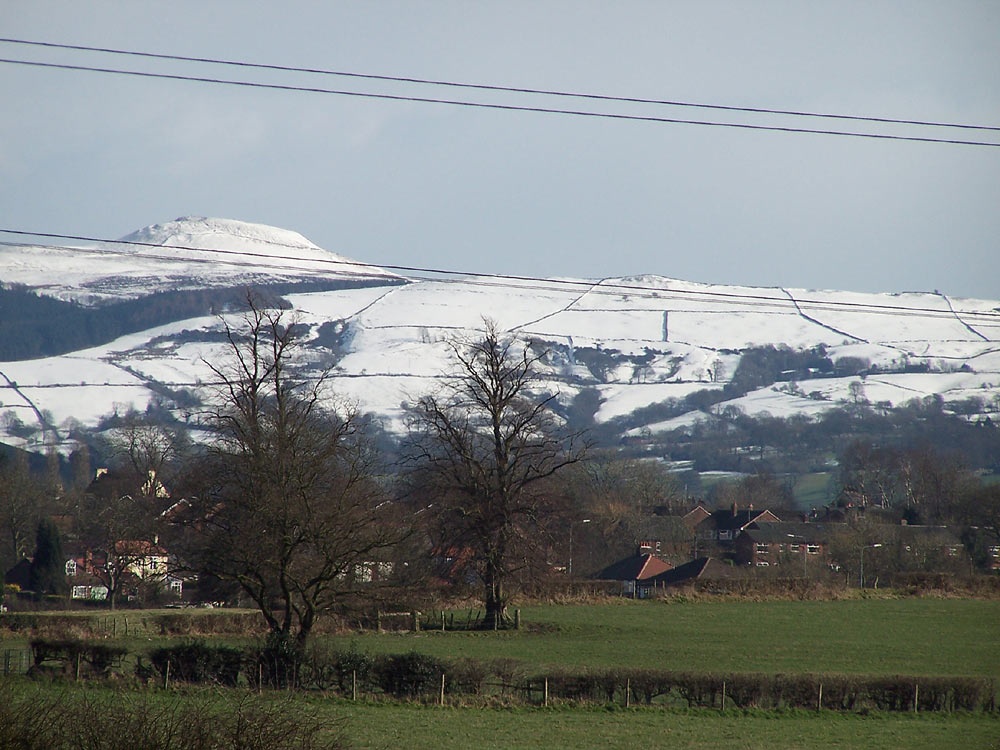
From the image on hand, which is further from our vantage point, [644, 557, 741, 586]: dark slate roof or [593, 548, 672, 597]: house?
[593, 548, 672, 597]: house

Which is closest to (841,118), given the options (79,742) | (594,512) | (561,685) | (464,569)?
(561,685)

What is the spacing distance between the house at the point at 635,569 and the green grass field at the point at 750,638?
25562 millimetres

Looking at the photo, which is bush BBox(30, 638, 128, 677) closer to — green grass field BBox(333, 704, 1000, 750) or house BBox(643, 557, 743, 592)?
green grass field BBox(333, 704, 1000, 750)

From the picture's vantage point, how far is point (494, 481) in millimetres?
47188

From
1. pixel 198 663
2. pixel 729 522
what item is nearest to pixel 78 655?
pixel 198 663

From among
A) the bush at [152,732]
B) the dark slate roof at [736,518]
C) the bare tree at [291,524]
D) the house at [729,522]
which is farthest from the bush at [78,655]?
the dark slate roof at [736,518]

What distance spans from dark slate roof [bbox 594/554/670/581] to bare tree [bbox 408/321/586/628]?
32.4 meters

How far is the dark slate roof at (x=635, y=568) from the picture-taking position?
79.2 metres

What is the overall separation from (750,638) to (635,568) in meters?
41.9

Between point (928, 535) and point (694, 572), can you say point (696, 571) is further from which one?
point (928, 535)

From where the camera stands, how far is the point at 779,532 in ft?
331

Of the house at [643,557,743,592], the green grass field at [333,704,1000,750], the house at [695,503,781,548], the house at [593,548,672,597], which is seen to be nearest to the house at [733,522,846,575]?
the house at [695,503,781,548]

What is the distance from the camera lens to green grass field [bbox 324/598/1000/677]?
105 ft

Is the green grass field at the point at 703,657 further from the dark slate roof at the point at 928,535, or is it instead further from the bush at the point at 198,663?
the dark slate roof at the point at 928,535
